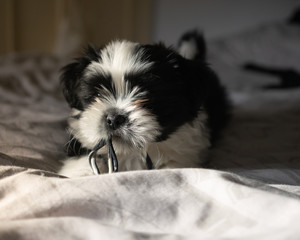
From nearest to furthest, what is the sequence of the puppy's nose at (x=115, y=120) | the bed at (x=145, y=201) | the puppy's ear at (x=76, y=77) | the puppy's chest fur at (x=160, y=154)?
the bed at (x=145, y=201) → the puppy's nose at (x=115, y=120) → the puppy's chest fur at (x=160, y=154) → the puppy's ear at (x=76, y=77)

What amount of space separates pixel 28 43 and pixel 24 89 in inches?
61.8

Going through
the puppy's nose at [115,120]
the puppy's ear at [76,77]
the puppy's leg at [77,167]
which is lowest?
the puppy's leg at [77,167]

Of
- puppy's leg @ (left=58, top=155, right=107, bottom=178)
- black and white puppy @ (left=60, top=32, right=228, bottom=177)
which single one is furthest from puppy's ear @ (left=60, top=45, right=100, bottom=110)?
puppy's leg @ (left=58, top=155, right=107, bottom=178)

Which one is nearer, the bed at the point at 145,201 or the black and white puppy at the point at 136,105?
the bed at the point at 145,201

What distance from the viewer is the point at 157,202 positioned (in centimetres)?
81

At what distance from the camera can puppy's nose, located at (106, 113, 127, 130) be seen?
1125 mm

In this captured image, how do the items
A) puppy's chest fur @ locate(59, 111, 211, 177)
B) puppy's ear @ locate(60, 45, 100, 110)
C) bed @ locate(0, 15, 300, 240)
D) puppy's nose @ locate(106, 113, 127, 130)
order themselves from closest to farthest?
bed @ locate(0, 15, 300, 240) < puppy's nose @ locate(106, 113, 127, 130) < puppy's chest fur @ locate(59, 111, 211, 177) < puppy's ear @ locate(60, 45, 100, 110)

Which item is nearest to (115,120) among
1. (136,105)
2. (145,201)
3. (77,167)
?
(136,105)

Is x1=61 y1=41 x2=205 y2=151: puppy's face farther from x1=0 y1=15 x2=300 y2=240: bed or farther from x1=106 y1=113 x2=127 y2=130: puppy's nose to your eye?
x1=0 y1=15 x2=300 y2=240: bed

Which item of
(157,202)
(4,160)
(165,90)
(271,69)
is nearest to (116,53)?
(165,90)

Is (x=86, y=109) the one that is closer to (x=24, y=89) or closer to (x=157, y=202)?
(x=157, y=202)

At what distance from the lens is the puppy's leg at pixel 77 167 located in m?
1.21

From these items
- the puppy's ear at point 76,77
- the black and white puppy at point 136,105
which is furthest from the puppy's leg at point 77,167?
the puppy's ear at point 76,77

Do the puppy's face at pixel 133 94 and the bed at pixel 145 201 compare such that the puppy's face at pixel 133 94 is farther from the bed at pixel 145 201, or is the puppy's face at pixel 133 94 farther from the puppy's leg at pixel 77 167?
the bed at pixel 145 201
